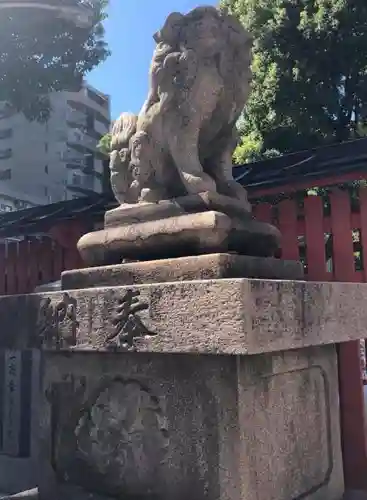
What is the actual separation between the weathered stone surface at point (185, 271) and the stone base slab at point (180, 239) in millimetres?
115

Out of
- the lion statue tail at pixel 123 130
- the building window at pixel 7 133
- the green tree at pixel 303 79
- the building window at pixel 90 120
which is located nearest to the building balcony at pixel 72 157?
the building window at pixel 90 120

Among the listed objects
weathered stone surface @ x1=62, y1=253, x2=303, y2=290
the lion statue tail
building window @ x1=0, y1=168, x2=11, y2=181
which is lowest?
weathered stone surface @ x1=62, y1=253, x2=303, y2=290

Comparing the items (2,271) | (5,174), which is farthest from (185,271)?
(5,174)

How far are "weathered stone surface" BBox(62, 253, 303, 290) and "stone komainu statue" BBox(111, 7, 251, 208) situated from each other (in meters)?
0.45

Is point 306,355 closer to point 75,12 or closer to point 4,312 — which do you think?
point 4,312

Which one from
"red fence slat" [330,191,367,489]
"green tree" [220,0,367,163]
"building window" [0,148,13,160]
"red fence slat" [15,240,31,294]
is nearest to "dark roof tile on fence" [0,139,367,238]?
"red fence slat" [15,240,31,294]

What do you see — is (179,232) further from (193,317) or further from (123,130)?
(123,130)

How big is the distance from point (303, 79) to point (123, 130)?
26.4 ft

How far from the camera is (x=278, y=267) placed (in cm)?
268

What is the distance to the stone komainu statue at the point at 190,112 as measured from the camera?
2734 millimetres

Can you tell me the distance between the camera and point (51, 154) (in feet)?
91.2

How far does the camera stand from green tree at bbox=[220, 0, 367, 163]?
985 centimetres

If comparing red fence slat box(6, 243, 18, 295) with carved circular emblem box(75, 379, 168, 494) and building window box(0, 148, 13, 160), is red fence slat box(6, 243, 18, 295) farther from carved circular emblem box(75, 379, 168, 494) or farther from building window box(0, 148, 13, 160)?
building window box(0, 148, 13, 160)

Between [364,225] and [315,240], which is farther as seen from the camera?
[315,240]
